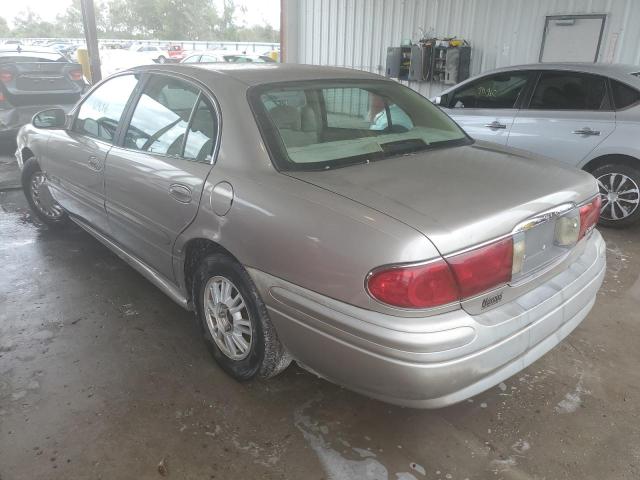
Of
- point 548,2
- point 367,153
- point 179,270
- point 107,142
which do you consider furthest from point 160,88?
point 548,2

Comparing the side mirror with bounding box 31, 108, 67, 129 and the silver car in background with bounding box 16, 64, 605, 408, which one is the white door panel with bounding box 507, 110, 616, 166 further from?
the side mirror with bounding box 31, 108, 67, 129

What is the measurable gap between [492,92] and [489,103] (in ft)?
0.39

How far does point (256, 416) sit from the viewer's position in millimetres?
2303

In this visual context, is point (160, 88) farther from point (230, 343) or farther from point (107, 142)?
point (230, 343)

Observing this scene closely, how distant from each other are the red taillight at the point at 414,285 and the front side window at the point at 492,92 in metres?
4.20

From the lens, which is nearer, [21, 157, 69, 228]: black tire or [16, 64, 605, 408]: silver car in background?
[16, 64, 605, 408]: silver car in background

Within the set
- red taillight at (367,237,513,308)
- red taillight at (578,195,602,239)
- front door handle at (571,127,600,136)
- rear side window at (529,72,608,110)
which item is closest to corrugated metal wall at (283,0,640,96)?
rear side window at (529,72,608,110)

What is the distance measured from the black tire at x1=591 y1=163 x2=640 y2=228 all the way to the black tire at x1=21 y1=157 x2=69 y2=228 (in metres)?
4.93

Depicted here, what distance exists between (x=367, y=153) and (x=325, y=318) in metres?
0.92

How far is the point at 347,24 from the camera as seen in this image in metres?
9.75

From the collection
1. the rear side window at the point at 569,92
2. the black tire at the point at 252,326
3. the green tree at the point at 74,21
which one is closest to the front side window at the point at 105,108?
the black tire at the point at 252,326

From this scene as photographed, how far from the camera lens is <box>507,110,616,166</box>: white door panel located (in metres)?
4.71

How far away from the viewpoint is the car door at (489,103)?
525cm

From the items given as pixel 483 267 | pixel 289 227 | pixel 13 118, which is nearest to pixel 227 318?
pixel 289 227
